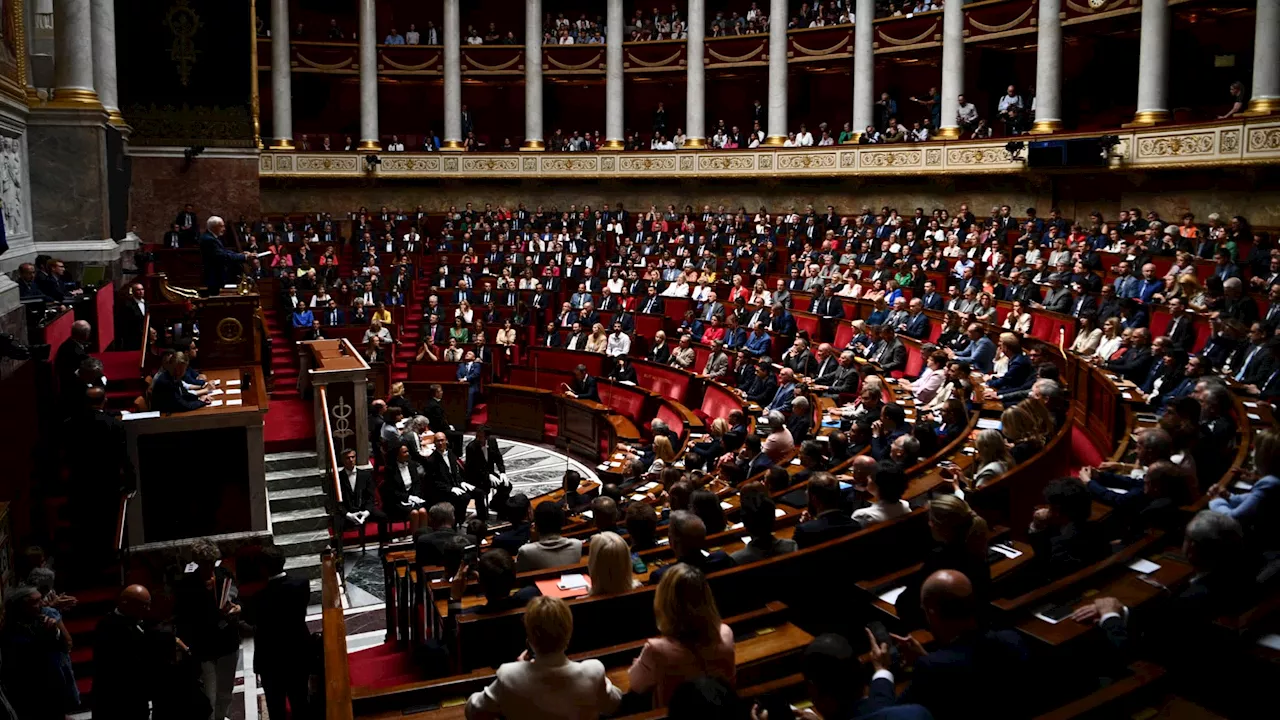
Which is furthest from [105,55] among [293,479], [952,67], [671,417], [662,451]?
[952,67]

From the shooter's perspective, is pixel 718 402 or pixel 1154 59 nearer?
pixel 718 402

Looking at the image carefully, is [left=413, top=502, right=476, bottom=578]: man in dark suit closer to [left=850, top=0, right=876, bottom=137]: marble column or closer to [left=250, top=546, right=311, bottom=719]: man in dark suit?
[left=250, top=546, right=311, bottom=719]: man in dark suit

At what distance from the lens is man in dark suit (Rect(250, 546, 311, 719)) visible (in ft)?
18.0

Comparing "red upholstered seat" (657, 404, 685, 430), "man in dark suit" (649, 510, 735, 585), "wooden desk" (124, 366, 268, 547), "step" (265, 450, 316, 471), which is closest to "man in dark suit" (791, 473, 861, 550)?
"man in dark suit" (649, 510, 735, 585)

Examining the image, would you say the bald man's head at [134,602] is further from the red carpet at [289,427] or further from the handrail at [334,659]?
the red carpet at [289,427]

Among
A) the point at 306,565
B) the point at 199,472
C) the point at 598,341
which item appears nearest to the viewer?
the point at 199,472

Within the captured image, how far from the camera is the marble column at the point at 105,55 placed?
1442cm

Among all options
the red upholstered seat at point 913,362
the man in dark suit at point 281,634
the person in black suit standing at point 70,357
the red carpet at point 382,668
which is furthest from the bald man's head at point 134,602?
the red upholstered seat at point 913,362

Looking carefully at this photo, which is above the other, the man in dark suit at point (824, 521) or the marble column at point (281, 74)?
the marble column at point (281, 74)

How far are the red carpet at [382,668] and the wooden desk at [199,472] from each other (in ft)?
12.9

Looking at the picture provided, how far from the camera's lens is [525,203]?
95.5 ft

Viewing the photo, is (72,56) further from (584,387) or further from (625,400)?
(625,400)

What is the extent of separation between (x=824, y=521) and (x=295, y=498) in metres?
8.24

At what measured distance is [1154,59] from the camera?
61.8 feet
